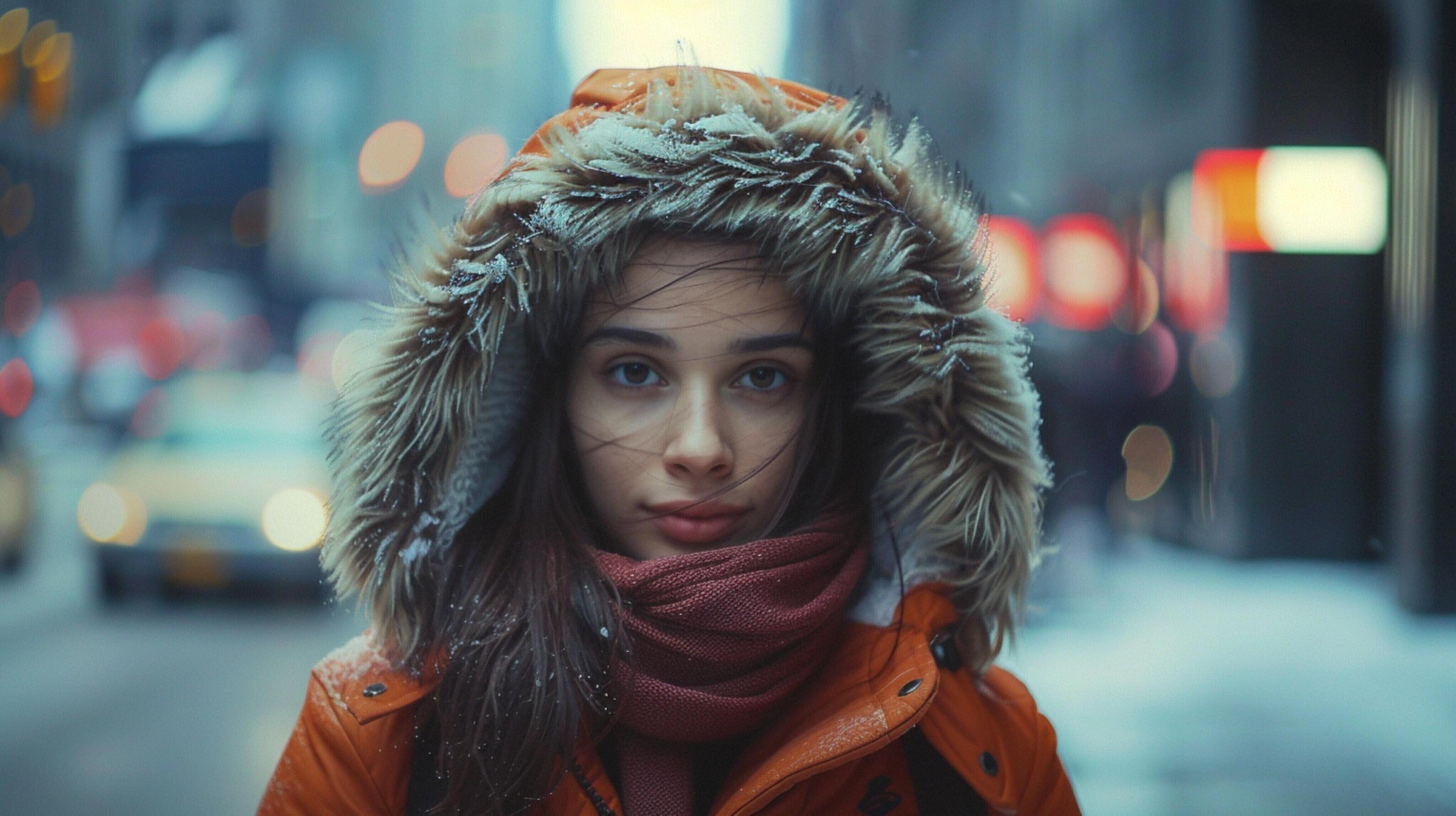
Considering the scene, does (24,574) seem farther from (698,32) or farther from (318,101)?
(318,101)

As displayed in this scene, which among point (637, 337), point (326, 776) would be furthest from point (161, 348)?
point (637, 337)

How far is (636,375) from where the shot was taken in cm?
152

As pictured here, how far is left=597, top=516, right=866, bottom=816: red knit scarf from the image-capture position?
144 cm

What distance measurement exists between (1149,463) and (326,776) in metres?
10.5

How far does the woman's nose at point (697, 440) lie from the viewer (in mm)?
1454

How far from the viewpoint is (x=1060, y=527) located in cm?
786

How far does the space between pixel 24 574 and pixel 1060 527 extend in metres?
8.30

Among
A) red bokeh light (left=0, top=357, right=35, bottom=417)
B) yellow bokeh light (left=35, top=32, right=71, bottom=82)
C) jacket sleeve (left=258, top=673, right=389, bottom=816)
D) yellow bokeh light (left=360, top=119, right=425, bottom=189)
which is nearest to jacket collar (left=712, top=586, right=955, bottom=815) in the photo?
jacket sleeve (left=258, top=673, right=389, bottom=816)

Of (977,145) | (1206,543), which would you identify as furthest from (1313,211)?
(977,145)

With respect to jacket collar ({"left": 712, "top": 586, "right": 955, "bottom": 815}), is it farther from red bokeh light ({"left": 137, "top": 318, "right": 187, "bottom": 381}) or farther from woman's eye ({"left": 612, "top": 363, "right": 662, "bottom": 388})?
red bokeh light ({"left": 137, "top": 318, "right": 187, "bottom": 381})

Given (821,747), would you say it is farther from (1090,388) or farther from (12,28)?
(1090,388)

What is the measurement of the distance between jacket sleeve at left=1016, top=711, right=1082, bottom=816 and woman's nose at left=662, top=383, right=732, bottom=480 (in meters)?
0.62

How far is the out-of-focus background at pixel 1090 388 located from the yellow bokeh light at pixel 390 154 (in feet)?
2.71

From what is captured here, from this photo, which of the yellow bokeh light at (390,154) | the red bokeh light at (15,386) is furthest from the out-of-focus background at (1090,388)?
the yellow bokeh light at (390,154)
